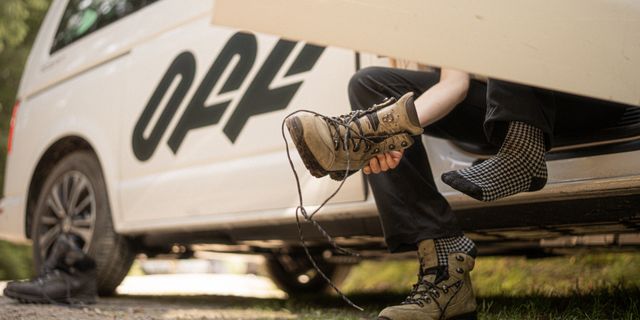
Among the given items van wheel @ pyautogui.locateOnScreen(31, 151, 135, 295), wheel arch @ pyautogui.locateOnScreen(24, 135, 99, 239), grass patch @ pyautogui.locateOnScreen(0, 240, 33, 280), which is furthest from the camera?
grass patch @ pyautogui.locateOnScreen(0, 240, 33, 280)

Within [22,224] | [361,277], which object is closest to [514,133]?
[22,224]

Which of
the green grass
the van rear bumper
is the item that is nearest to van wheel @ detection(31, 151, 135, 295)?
the van rear bumper

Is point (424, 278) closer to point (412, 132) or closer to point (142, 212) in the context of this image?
point (412, 132)

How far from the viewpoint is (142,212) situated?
3.54 m

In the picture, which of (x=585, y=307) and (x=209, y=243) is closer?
(x=585, y=307)

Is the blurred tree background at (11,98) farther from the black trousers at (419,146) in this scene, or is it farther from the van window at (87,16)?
the black trousers at (419,146)

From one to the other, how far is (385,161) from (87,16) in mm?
2692

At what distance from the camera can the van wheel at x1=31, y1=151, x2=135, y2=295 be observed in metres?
3.72

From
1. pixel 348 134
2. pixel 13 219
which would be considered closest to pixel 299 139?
pixel 348 134

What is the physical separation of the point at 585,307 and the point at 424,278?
A: 0.80 metres

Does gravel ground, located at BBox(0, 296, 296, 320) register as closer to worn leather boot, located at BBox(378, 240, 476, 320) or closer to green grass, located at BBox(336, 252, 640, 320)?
green grass, located at BBox(336, 252, 640, 320)

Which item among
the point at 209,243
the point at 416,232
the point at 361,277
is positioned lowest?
→ the point at 361,277

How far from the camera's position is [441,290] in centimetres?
205

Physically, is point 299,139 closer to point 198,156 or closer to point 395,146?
point 395,146
